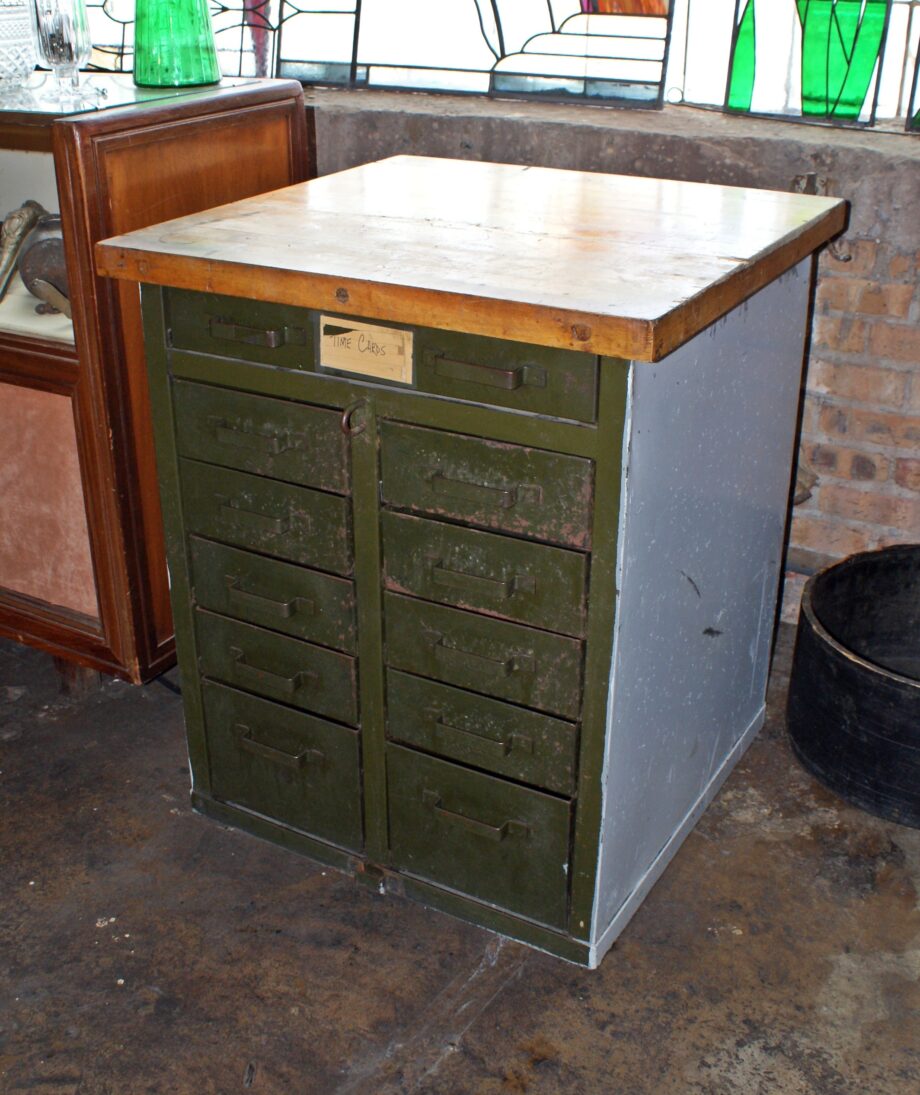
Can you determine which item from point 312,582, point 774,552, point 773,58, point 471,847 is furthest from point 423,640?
point 773,58

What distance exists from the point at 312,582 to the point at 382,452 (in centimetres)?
28

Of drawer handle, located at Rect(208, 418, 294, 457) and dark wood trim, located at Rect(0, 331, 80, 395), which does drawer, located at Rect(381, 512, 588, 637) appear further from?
dark wood trim, located at Rect(0, 331, 80, 395)

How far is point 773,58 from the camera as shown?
236 centimetres

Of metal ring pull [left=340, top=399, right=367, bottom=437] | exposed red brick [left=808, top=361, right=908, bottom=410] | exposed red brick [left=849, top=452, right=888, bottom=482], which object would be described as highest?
metal ring pull [left=340, top=399, right=367, bottom=437]

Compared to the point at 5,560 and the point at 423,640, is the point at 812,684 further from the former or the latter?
the point at 5,560

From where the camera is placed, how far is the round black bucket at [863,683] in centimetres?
204

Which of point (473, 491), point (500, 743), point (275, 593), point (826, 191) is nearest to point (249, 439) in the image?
point (275, 593)

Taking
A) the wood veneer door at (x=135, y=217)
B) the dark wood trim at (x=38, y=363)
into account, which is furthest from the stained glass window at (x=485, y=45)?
the dark wood trim at (x=38, y=363)

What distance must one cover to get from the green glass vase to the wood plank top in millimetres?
411

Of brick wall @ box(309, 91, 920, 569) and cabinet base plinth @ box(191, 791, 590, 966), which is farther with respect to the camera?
brick wall @ box(309, 91, 920, 569)

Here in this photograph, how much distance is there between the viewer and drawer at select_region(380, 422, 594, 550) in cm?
153

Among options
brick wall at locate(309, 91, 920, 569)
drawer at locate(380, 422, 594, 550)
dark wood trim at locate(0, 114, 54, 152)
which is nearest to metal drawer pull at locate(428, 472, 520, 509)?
drawer at locate(380, 422, 594, 550)

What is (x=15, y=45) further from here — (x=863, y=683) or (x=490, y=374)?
(x=863, y=683)

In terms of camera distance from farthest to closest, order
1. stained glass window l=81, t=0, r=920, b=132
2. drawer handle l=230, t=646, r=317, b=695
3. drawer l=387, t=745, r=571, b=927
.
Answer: stained glass window l=81, t=0, r=920, b=132, drawer handle l=230, t=646, r=317, b=695, drawer l=387, t=745, r=571, b=927
